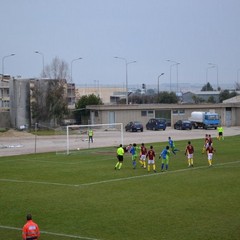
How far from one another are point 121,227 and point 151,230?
4.05 feet

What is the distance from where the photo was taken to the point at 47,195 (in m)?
29.3

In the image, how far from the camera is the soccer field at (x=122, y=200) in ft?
67.6

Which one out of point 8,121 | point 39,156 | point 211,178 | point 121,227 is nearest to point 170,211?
point 121,227

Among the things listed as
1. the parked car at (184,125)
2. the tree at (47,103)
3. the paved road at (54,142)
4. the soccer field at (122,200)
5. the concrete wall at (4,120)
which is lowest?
the soccer field at (122,200)

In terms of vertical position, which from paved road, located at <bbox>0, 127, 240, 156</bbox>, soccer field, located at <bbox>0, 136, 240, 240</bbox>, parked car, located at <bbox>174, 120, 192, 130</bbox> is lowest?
soccer field, located at <bbox>0, 136, 240, 240</bbox>

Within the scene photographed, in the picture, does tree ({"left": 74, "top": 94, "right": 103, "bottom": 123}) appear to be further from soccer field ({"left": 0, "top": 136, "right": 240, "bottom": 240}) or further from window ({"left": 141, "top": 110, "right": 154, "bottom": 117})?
soccer field ({"left": 0, "top": 136, "right": 240, "bottom": 240})

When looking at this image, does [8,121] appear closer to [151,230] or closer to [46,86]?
[46,86]

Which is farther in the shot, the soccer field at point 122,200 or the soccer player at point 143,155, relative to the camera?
the soccer player at point 143,155

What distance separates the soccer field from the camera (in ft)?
67.6

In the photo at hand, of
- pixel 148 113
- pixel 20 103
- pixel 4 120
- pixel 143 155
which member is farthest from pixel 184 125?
pixel 143 155

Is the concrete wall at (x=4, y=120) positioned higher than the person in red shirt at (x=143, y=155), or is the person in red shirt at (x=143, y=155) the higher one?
the concrete wall at (x=4, y=120)

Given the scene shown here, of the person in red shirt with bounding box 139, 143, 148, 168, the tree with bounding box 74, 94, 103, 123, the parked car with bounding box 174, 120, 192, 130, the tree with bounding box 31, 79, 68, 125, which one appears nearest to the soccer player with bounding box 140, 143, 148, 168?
the person in red shirt with bounding box 139, 143, 148, 168

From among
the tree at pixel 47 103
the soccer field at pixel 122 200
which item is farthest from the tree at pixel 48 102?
the soccer field at pixel 122 200

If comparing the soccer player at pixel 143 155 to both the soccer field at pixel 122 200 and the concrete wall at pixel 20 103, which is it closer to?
the soccer field at pixel 122 200
